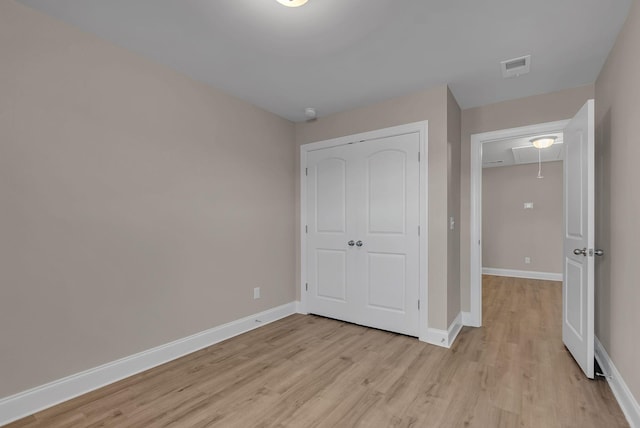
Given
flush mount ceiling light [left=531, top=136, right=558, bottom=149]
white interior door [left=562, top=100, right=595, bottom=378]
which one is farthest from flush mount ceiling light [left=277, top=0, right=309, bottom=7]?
flush mount ceiling light [left=531, top=136, right=558, bottom=149]

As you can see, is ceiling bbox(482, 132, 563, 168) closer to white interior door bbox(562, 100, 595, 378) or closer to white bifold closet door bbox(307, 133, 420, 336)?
white interior door bbox(562, 100, 595, 378)

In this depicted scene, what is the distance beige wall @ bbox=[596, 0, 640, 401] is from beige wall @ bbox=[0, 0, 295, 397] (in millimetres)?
3022

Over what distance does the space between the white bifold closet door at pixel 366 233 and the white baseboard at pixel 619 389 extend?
1.38 metres

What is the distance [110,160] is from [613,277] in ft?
12.1

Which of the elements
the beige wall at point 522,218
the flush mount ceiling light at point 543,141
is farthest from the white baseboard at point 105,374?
the beige wall at point 522,218

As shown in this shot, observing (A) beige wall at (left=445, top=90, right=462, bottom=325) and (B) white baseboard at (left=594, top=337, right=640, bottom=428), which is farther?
(A) beige wall at (left=445, top=90, right=462, bottom=325)

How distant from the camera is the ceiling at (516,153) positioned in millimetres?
5037

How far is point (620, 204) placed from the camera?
206cm

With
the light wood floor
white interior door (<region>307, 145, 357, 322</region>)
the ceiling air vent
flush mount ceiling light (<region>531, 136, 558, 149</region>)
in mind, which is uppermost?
the ceiling air vent

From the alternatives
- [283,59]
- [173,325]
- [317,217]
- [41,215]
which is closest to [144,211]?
[41,215]

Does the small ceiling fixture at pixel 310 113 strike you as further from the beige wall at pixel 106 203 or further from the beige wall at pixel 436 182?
the beige wall at pixel 436 182

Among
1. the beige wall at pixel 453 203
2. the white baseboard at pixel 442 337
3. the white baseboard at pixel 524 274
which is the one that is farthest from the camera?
the white baseboard at pixel 524 274

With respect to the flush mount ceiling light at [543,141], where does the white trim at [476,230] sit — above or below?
below

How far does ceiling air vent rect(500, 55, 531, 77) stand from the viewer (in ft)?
8.09
